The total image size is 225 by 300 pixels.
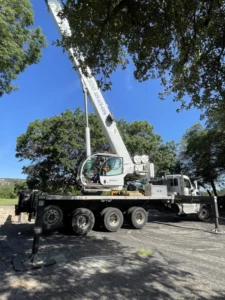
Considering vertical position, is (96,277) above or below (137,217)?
below

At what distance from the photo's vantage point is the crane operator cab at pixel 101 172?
446 inches

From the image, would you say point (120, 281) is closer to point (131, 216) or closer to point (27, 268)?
point (27, 268)

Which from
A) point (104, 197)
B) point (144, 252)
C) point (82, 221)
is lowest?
point (144, 252)

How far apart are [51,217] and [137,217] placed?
407 centimetres

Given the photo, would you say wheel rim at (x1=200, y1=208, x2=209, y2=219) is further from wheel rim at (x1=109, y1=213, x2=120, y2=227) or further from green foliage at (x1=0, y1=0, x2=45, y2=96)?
green foliage at (x1=0, y1=0, x2=45, y2=96)

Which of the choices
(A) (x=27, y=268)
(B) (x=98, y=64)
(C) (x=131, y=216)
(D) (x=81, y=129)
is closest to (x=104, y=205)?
(C) (x=131, y=216)

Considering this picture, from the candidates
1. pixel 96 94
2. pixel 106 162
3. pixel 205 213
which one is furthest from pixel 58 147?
pixel 205 213

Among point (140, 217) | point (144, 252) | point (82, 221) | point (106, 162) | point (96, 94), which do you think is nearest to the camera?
point (144, 252)

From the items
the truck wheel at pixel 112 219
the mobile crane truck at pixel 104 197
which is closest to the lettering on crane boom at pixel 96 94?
the mobile crane truck at pixel 104 197

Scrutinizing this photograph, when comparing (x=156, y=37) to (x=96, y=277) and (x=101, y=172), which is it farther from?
(x=101, y=172)

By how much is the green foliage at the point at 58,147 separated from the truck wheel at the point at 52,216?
14.2m

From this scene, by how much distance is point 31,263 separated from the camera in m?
5.63

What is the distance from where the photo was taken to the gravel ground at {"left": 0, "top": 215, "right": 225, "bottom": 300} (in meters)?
4.21

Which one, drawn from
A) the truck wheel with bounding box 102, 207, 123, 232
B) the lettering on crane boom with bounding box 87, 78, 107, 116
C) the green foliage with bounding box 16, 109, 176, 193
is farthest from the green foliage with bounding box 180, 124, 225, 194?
the truck wheel with bounding box 102, 207, 123, 232
